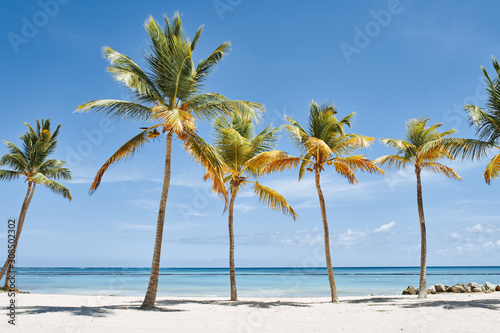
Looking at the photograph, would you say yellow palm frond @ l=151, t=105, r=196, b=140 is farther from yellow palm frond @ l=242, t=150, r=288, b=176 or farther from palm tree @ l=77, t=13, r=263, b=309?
yellow palm frond @ l=242, t=150, r=288, b=176

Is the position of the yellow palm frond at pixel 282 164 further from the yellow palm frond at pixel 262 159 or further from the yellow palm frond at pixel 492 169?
the yellow palm frond at pixel 492 169

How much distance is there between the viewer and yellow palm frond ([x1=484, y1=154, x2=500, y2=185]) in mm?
12961

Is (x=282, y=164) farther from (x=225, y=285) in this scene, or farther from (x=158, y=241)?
(x=225, y=285)

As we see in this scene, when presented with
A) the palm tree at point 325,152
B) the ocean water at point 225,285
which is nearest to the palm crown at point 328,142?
the palm tree at point 325,152

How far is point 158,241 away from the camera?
1133 cm

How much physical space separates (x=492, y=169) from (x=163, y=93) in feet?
36.1

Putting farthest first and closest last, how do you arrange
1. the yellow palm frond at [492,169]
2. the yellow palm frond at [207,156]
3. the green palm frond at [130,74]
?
1. the yellow palm frond at [492,169]
2. the yellow palm frond at [207,156]
3. the green palm frond at [130,74]

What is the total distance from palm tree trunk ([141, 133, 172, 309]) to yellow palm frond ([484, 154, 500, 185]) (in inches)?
409

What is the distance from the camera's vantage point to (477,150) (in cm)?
1334

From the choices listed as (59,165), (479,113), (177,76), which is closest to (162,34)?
(177,76)

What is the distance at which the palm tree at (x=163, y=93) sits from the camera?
1126 cm

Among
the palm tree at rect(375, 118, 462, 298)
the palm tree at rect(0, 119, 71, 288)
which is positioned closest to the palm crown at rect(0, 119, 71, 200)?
the palm tree at rect(0, 119, 71, 288)

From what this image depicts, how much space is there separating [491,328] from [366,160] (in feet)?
24.7

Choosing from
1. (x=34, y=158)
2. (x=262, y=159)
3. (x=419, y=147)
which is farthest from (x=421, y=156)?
(x=34, y=158)
